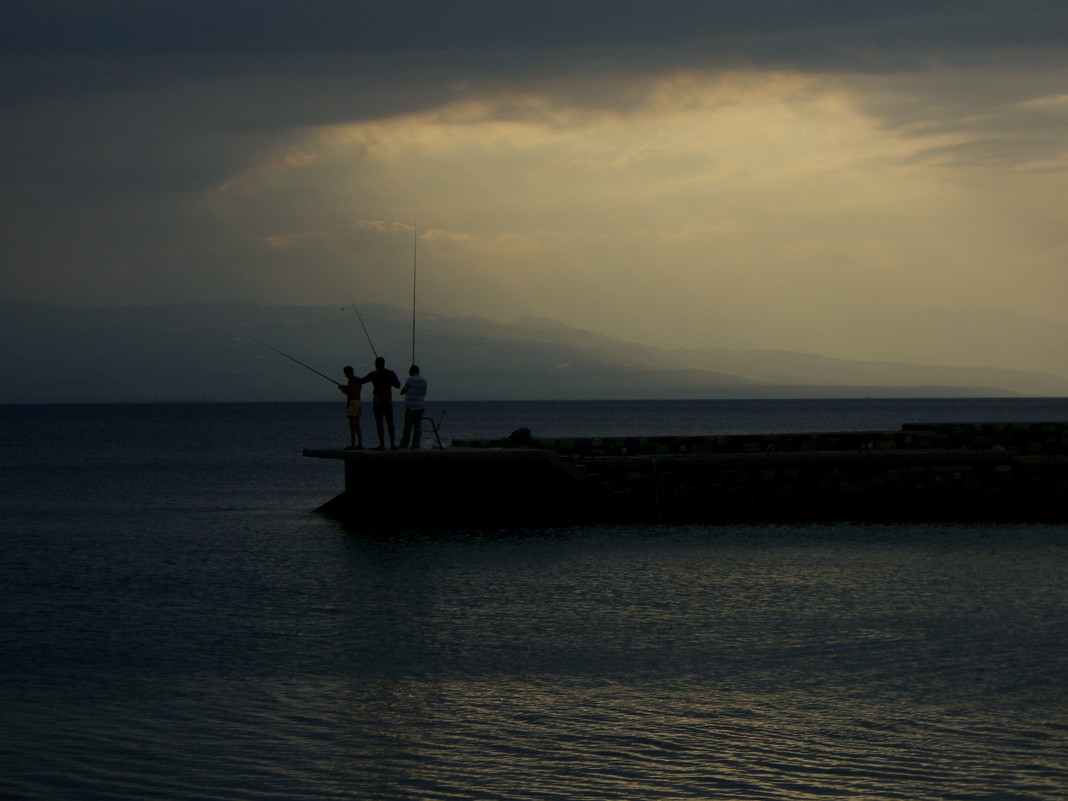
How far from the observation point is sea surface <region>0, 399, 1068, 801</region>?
32.9 feet

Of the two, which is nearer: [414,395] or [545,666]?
[545,666]

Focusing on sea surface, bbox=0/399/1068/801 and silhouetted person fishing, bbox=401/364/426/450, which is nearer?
sea surface, bbox=0/399/1068/801

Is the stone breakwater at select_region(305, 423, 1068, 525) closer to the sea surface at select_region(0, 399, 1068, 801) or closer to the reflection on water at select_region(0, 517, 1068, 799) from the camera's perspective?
the sea surface at select_region(0, 399, 1068, 801)

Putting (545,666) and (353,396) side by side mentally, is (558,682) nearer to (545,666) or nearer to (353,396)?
(545,666)

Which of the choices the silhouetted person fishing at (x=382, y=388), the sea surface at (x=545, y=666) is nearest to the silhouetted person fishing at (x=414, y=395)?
the silhouetted person fishing at (x=382, y=388)

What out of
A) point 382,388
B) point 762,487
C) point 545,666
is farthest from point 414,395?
point 545,666

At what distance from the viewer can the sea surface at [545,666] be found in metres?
10.0

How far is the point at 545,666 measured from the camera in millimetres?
13984

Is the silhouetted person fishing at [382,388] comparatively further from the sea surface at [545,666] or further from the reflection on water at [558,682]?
the reflection on water at [558,682]

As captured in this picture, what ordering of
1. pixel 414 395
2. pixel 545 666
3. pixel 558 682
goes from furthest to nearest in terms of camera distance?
pixel 414 395 < pixel 545 666 < pixel 558 682

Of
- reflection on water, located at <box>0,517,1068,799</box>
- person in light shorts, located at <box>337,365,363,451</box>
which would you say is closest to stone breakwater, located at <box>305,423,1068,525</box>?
person in light shorts, located at <box>337,365,363,451</box>

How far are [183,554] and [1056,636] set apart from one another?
1634cm

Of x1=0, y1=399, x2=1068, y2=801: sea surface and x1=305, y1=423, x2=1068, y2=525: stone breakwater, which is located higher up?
x1=305, y1=423, x2=1068, y2=525: stone breakwater

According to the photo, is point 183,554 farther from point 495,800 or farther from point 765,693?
point 495,800
